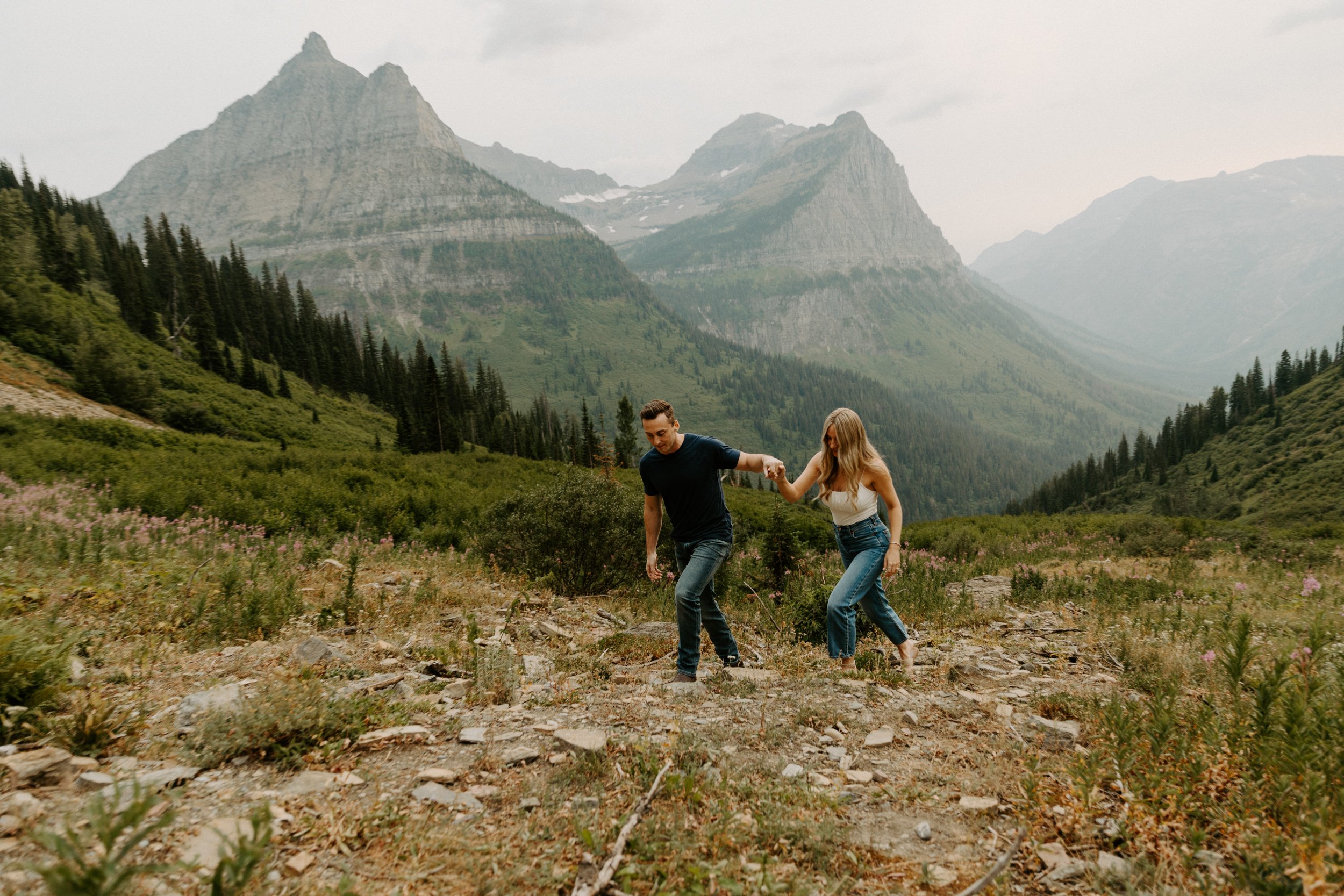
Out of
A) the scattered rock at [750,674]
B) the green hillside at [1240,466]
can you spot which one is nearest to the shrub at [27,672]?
the scattered rock at [750,674]

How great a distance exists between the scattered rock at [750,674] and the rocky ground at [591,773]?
0.05 m

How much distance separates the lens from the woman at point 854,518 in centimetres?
650

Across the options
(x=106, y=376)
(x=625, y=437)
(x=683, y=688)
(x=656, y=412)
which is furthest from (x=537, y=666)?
(x=625, y=437)

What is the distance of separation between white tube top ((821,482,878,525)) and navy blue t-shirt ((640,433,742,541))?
1203 millimetres

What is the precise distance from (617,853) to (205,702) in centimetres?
351

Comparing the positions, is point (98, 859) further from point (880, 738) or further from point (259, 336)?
point (259, 336)

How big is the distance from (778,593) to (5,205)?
81893mm

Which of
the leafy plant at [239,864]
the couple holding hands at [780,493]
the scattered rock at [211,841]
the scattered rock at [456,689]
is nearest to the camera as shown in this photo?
the leafy plant at [239,864]

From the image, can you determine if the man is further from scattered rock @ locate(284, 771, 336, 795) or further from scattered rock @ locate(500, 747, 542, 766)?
scattered rock @ locate(284, 771, 336, 795)

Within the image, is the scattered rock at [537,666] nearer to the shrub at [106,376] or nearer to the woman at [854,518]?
the woman at [854,518]

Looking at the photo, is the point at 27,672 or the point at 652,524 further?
the point at 652,524

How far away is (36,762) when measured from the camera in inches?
132

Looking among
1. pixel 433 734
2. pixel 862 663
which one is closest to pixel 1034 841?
pixel 862 663

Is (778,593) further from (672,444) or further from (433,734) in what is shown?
(433,734)
